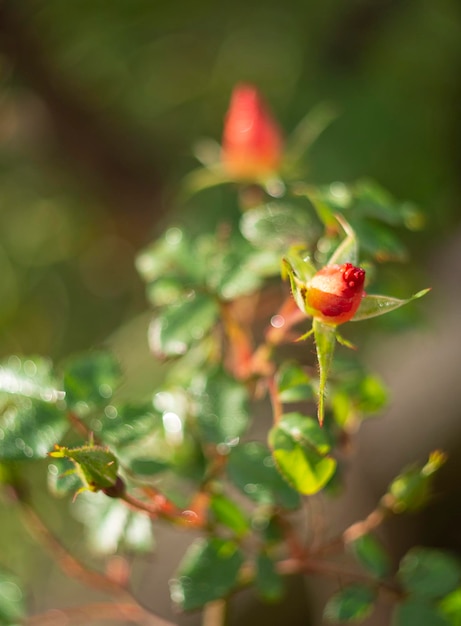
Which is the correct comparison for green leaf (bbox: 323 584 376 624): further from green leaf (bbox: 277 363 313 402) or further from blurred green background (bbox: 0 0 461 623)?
blurred green background (bbox: 0 0 461 623)

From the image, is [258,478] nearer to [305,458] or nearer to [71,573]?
[305,458]

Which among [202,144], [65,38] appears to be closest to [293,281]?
[202,144]

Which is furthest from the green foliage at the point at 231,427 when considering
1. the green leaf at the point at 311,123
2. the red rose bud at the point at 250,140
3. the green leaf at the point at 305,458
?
the green leaf at the point at 311,123

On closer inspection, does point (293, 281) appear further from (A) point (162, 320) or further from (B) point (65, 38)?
(B) point (65, 38)

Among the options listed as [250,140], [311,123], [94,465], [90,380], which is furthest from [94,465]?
[311,123]

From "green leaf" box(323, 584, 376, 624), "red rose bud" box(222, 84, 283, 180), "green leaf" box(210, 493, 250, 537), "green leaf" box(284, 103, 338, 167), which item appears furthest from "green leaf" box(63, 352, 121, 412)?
"green leaf" box(284, 103, 338, 167)
